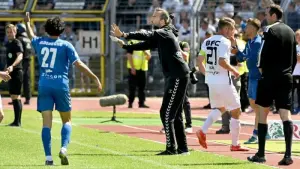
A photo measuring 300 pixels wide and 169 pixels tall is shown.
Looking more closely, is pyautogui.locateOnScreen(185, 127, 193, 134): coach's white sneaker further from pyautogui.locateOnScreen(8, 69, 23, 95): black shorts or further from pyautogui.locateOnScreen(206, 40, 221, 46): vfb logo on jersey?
pyautogui.locateOnScreen(206, 40, 221, 46): vfb logo on jersey

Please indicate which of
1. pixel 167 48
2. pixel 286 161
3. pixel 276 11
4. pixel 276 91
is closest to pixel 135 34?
pixel 167 48

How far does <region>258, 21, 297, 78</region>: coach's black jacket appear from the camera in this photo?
43.9ft

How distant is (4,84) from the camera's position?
1182 inches

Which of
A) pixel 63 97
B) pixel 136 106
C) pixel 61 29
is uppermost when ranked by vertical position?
pixel 61 29

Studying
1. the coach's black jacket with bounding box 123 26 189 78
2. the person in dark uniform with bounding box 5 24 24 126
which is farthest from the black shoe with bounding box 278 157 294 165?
the person in dark uniform with bounding box 5 24 24 126

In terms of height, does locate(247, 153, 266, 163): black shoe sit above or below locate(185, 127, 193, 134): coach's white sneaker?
above

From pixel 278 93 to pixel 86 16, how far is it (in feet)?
57.7

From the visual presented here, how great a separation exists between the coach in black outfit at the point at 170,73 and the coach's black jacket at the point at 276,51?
1465 millimetres

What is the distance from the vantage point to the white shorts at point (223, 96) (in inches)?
590

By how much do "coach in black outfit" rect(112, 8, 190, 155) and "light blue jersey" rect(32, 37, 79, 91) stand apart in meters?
1.68

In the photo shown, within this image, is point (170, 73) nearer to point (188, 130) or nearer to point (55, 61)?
point (55, 61)

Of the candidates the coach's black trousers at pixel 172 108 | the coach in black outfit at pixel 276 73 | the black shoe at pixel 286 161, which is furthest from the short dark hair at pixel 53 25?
the black shoe at pixel 286 161

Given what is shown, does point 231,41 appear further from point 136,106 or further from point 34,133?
point 136,106

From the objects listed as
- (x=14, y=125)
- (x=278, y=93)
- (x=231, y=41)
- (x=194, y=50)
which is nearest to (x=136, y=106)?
(x=194, y=50)
